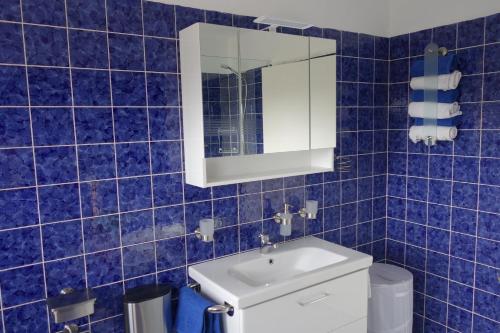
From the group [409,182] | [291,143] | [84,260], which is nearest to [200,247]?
[84,260]

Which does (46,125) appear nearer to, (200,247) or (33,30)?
(33,30)

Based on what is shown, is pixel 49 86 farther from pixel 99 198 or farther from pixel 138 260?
pixel 138 260

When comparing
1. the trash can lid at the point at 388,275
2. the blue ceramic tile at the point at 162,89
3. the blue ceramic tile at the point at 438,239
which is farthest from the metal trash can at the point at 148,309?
the blue ceramic tile at the point at 438,239

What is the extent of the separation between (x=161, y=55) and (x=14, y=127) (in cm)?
68

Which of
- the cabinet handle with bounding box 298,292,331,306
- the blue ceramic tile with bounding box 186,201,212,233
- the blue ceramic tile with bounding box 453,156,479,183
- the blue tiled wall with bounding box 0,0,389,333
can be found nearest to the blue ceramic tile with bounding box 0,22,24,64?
the blue tiled wall with bounding box 0,0,389,333

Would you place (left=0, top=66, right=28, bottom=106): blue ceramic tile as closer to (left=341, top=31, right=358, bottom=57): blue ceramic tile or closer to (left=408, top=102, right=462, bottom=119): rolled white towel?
(left=341, top=31, right=358, bottom=57): blue ceramic tile

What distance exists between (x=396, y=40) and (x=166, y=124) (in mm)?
1696

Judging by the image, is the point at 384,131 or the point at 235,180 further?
the point at 384,131

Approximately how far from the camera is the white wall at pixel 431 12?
2230mm

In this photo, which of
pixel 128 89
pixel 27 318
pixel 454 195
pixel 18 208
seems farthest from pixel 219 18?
pixel 454 195

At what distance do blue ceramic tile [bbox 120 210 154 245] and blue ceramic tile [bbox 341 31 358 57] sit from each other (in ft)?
5.03

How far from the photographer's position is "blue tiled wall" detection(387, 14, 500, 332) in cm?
225

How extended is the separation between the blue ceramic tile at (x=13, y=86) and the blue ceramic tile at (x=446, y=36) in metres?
2.22

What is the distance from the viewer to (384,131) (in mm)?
2785
